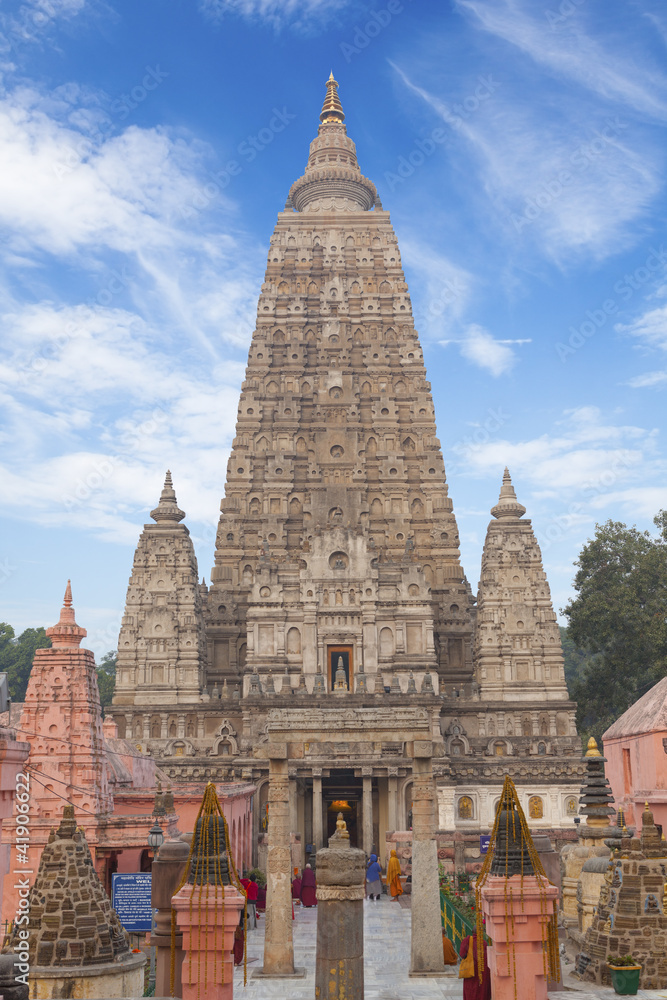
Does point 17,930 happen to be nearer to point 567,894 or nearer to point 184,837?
point 184,837

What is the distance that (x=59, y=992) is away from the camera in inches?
597

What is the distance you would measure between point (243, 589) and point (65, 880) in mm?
44763

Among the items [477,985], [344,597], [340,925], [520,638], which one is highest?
[344,597]

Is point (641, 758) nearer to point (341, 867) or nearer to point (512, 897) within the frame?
point (512, 897)

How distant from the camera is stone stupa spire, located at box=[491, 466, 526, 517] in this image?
61.6m

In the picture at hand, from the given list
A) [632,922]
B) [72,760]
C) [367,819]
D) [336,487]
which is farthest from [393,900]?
[336,487]

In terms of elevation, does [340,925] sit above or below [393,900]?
above

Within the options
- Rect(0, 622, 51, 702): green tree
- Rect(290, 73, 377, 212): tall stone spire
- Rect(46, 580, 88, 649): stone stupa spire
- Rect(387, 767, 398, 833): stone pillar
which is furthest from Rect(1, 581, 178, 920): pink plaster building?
Rect(0, 622, 51, 702): green tree

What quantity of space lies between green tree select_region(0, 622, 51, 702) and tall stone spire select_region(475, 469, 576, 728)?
45.1 meters

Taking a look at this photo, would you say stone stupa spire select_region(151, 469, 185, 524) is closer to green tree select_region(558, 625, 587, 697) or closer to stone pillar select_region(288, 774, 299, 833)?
stone pillar select_region(288, 774, 299, 833)

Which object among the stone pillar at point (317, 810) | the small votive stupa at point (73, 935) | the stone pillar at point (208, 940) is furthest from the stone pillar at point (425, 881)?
the stone pillar at point (317, 810)

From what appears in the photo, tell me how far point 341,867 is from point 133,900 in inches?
337

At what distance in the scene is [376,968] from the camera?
68.0 feet

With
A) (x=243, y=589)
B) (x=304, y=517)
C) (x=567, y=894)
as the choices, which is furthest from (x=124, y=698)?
(x=567, y=894)
